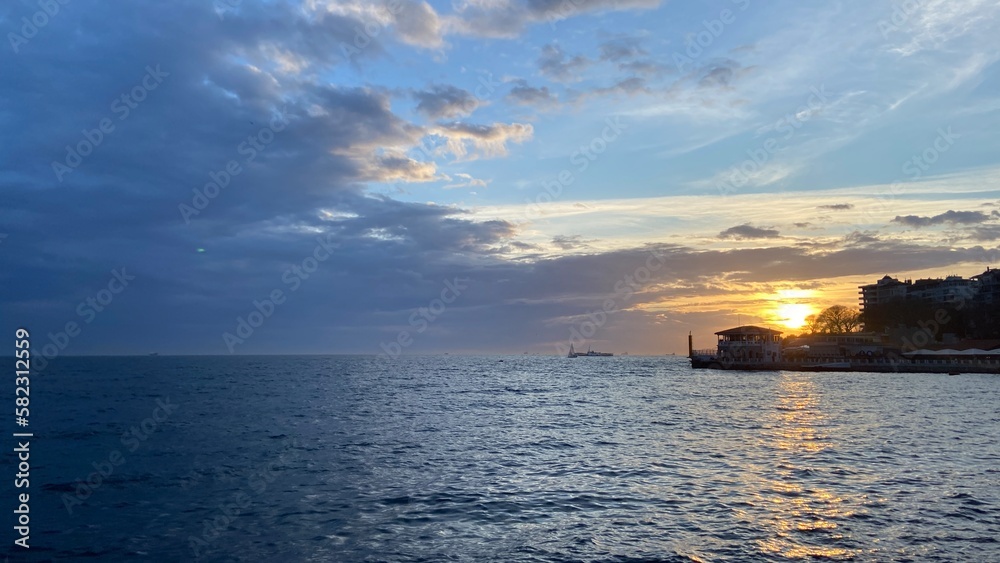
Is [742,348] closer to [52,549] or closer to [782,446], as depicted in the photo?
[782,446]

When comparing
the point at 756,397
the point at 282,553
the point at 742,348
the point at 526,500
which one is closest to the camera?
the point at 282,553

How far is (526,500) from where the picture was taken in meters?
24.4

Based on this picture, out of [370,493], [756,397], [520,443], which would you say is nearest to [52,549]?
[370,493]

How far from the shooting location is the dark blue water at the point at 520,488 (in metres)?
18.7

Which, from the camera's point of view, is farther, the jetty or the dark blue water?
the jetty

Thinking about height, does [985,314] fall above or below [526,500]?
above

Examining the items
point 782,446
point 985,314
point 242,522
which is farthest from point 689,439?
point 985,314

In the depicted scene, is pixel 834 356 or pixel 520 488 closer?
pixel 520 488

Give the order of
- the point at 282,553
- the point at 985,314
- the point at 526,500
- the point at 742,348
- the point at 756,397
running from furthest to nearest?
the point at 985,314 → the point at 742,348 → the point at 756,397 → the point at 526,500 → the point at 282,553

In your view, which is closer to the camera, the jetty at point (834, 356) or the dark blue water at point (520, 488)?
the dark blue water at point (520, 488)

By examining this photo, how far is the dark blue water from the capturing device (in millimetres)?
18688

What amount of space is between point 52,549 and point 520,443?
2559cm

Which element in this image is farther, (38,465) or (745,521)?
(38,465)

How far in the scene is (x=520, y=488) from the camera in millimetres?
26594
